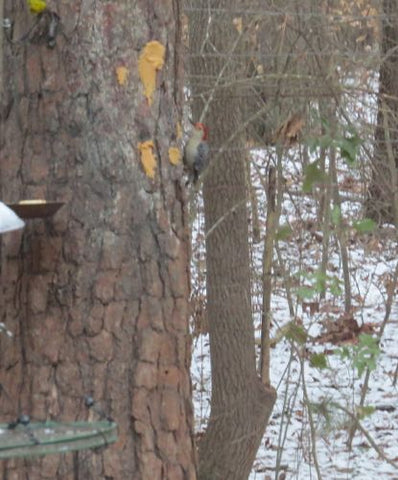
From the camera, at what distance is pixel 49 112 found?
335 cm

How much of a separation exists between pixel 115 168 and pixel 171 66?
0.40 metres

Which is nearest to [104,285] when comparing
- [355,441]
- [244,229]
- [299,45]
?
[244,229]

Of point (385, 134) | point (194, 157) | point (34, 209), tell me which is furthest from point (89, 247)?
point (385, 134)

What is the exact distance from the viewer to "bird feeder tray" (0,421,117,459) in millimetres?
2330

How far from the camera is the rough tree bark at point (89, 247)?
3.30 m

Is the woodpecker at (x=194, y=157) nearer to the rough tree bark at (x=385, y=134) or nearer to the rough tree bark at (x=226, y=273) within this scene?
the rough tree bark at (x=226, y=273)

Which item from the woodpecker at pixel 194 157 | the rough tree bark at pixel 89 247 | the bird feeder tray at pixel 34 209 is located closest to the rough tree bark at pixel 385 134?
the woodpecker at pixel 194 157

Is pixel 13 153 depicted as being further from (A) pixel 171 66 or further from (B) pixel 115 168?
(A) pixel 171 66

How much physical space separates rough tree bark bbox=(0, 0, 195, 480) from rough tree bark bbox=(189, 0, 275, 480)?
118 inches

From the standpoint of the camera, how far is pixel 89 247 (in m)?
3.30

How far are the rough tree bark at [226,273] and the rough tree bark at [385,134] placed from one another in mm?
953

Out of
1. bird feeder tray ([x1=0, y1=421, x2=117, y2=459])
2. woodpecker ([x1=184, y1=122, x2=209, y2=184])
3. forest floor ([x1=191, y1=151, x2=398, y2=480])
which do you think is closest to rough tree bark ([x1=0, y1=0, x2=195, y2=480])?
woodpecker ([x1=184, y1=122, x2=209, y2=184])

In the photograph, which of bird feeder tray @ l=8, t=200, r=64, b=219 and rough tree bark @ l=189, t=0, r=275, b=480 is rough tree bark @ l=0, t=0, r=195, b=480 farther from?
rough tree bark @ l=189, t=0, r=275, b=480

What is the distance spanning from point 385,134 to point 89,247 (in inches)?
179
